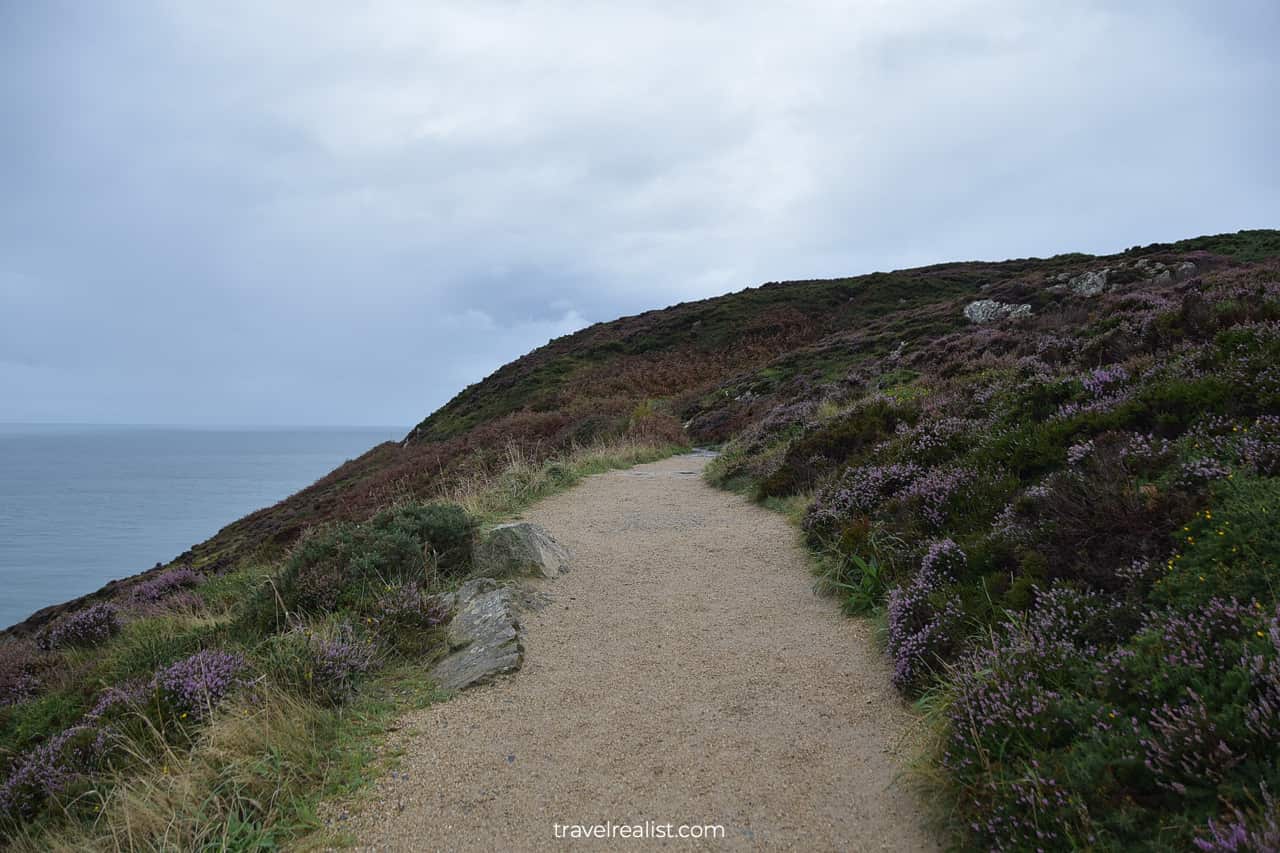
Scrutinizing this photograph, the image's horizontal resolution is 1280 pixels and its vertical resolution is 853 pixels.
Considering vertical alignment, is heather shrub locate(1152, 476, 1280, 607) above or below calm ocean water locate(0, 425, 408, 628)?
below

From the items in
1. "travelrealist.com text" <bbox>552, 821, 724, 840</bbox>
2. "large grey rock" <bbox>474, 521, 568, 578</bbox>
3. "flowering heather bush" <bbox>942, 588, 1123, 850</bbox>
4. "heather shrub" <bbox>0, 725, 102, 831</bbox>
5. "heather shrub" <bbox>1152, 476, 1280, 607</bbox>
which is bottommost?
"travelrealist.com text" <bbox>552, 821, 724, 840</bbox>

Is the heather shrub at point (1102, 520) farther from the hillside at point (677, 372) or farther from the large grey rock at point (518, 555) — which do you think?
the hillside at point (677, 372)

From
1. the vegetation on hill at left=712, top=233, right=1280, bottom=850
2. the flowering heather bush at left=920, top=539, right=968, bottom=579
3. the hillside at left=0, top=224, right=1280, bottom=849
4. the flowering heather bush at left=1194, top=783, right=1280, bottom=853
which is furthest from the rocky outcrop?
the flowering heather bush at left=1194, top=783, right=1280, bottom=853

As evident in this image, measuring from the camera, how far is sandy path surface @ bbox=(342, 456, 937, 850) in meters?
3.25

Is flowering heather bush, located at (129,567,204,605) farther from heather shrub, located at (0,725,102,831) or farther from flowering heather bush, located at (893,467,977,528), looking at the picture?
flowering heather bush, located at (893,467,977,528)

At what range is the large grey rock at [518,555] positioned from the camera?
23.1 feet

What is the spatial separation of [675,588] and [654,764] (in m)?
3.11

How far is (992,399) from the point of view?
851 cm

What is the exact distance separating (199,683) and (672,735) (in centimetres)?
325

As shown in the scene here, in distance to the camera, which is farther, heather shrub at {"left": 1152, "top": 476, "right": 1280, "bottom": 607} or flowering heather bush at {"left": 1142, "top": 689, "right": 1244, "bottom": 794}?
heather shrub at {"left": 1152, "top": 476, "right": 1280, "bottom": 607}

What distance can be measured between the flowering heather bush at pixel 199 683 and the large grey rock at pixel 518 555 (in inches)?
102

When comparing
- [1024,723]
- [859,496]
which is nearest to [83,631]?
[859,496]

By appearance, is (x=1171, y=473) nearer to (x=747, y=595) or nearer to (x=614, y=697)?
(x=747, y=595)

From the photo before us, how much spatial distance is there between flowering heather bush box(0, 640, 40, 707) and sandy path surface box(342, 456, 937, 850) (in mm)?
6831
